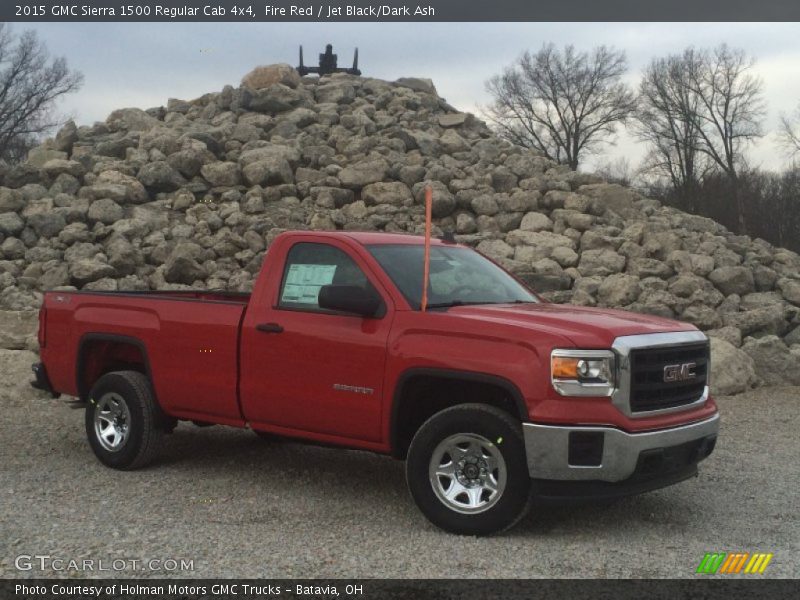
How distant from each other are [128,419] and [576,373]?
12.7 feet

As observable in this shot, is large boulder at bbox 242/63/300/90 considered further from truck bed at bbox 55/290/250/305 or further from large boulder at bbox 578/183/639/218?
truck bed at bbox 55/290/250/305

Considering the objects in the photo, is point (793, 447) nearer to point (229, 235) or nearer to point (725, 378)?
point (725, 378)

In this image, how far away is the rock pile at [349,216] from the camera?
15680 mm

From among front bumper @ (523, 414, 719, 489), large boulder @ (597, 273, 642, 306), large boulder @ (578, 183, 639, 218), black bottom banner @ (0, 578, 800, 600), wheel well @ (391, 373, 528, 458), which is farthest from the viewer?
large boulder @ (578, 183, 639, 218)

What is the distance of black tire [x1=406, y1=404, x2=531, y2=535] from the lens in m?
5.69

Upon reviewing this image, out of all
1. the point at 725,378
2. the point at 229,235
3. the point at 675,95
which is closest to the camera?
the point at 725,378

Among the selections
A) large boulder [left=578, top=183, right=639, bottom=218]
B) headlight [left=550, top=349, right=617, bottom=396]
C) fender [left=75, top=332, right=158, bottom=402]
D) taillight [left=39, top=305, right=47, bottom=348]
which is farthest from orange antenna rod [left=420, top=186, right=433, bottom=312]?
large boulder [left=578, top=183, right=639, bottom=218]

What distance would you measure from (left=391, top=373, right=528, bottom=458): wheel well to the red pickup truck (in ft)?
0.04

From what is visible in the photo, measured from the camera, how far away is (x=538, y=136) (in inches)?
1742

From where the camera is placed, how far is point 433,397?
6344 millimetres

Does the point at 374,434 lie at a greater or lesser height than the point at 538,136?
lesser

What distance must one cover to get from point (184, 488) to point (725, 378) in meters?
7.88

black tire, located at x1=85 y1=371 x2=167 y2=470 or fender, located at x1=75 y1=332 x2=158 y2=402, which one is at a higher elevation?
fender, located at x1=75 y1=332 x2=158 y2=402

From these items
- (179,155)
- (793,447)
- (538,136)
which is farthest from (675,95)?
(793,447)
